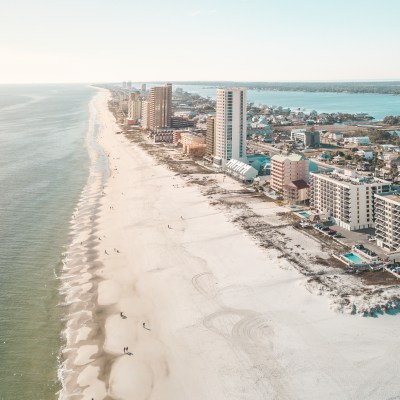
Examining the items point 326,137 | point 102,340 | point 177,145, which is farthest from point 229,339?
point 326,137

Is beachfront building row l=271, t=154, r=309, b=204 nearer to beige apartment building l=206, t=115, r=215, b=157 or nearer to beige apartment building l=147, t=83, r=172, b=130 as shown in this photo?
beige apartment building l=206, t=115, r=215, b=157

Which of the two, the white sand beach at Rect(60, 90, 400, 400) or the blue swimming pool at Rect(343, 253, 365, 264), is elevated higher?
the blue swimming pool at Rect(343, 253, 365, 264)

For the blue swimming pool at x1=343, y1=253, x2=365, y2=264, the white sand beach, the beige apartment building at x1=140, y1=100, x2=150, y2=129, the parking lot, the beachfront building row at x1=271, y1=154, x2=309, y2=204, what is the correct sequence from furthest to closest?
the beige apartment building at x1=140, y1=100, x2=150, y2=129
the beachfront building row at x1=271, y1=154, x2=309, y2=204
the parking lot
the blue swimming pool at x1=343, y1=253, x2=365, y2=264
the white sand beach

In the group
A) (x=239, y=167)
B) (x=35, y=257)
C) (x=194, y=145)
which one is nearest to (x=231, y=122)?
(x=239, y=167)

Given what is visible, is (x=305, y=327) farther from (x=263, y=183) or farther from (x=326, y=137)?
(x=326, y=137)

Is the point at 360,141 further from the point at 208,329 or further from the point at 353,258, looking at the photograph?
the point at 208,329

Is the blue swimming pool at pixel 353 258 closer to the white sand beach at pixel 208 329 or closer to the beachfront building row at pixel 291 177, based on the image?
the white sand beach at pixel 208 329

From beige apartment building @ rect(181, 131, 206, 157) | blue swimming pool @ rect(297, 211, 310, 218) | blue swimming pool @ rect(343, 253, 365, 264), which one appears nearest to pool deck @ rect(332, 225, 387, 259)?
blue swimming pool @ rect(343, 253, 365, 264)
